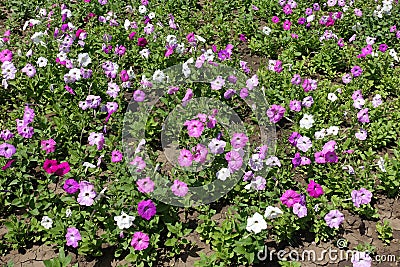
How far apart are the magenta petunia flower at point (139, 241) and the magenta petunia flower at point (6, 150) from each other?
56.4 inches

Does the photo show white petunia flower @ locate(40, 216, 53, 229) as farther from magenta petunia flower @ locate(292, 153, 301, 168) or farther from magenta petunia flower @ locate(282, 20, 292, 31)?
magenta petunia flower @ locate(282, 20, 292, 31)

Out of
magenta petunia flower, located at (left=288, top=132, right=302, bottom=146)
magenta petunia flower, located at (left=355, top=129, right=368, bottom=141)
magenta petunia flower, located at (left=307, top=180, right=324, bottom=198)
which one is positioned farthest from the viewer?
magenta petunia flower, located at (left=355, top=129, right=368, bottom=141)

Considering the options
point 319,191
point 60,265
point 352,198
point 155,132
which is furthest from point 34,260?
point 352,198

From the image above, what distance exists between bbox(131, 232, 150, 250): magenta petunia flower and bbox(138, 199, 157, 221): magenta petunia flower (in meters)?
0.14

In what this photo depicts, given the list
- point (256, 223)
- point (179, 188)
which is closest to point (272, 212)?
point (256, 223)

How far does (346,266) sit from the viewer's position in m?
3.53

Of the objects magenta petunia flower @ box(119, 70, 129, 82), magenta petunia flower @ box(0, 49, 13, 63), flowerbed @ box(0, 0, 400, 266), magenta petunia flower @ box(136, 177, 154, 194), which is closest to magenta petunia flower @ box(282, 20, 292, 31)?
flowerbed @ box(0, 0, 400, 266)

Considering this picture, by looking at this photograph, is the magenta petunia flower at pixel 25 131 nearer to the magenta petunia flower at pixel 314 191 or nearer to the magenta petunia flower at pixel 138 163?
the magenta petunia flower at pixel 138 163

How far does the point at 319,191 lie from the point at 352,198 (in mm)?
342

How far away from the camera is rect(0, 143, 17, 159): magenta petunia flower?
156 inches

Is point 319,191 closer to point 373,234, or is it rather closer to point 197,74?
point 373,234

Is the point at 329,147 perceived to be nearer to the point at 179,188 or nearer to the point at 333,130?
the point at 333,130

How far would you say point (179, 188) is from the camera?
365 cm

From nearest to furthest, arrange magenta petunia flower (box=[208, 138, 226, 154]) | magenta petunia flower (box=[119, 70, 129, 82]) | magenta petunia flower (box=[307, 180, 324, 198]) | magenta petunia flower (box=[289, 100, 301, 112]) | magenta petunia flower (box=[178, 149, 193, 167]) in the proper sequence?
magenta petunia flower (box=[307, 180, 324, 198])
magenta petunia flower (box=[178, 149, 193, 167])
magenta petunia flower (box=[208, 138, 226, 154])
magenta petunia flower (box=[289, 100, 301, 112])
magenta petunia flower (box=[119, 70, 129, 82])
